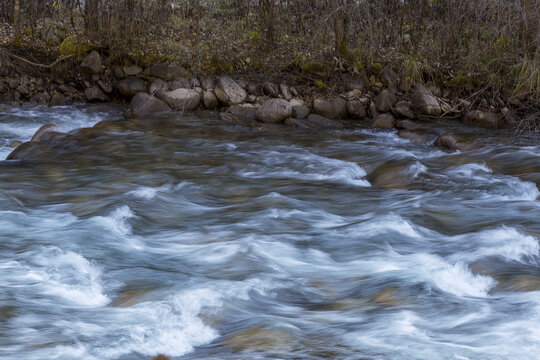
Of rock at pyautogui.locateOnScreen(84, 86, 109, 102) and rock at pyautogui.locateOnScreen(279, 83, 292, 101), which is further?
rock at pyautogui.locateOnScreen(84, 86, 109, 102)

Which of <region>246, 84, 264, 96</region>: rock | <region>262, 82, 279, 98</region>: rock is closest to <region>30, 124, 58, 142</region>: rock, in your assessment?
<region>246, 84, 264, 96</region>: rock

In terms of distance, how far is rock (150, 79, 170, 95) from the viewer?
11725 millimetres

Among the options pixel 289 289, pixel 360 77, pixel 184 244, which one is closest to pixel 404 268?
pixel 289 289

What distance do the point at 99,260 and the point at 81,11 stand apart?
9.48 metres

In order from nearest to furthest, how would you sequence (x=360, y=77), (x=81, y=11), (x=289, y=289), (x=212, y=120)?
1. (x=289, y=289)
2. (x=212, y=120)
3. (x=360, y=77)
4. (x=81, y=11)

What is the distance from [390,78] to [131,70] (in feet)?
17.0

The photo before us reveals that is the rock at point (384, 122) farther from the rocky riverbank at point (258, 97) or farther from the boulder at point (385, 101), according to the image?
the boulder at point (385, 101)

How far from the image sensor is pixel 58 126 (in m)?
9.91

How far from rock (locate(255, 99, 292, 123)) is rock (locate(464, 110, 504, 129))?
3.19 meters

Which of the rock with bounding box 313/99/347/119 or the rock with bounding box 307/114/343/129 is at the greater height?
the rock with bounding box 313/99/347/119

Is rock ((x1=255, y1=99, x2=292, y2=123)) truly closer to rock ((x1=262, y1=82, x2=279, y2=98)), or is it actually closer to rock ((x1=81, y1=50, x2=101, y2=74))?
rock ((x1=262, y1=82, x2=279, y2=98))

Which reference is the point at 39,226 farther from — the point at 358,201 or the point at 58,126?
the point at 58,126

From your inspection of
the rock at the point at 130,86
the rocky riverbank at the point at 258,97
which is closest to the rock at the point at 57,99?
the rocky riverbank at the point at 258,97

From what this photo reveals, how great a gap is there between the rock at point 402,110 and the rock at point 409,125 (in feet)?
0.64
